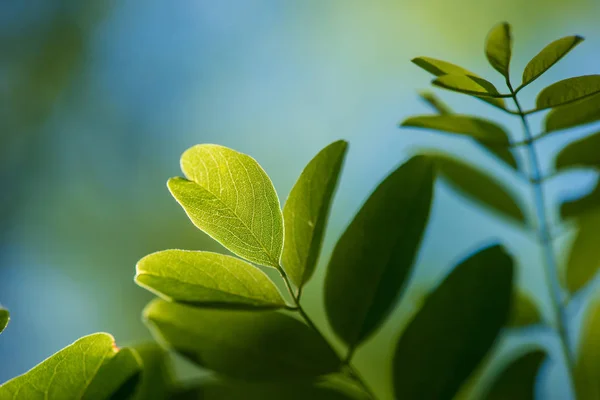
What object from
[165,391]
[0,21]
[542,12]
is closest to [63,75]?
[0,21]

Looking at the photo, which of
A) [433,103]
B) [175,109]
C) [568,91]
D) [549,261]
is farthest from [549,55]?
[175,109]

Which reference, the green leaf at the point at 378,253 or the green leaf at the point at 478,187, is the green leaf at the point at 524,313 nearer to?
the green leaf at the point at 478,187

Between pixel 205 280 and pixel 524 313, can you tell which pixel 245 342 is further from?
pixel 524 313

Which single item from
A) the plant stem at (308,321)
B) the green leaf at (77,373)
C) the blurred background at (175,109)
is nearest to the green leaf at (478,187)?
the plant stem at (308,321)

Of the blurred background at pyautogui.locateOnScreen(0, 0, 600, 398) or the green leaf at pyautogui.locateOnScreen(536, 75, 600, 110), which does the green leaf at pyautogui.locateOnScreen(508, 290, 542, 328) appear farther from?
the blurred background at pyautogui.locateOnScreen(0, 0, 600, 398)

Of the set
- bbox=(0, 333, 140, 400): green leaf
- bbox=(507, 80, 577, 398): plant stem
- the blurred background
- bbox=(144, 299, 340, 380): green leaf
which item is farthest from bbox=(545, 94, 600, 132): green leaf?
the blurred background
